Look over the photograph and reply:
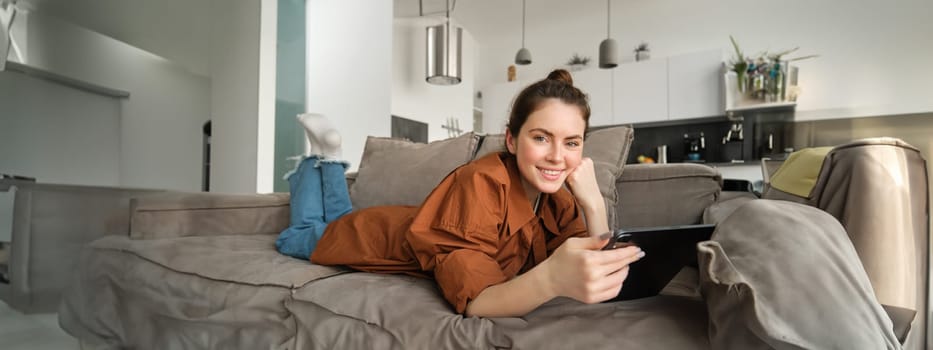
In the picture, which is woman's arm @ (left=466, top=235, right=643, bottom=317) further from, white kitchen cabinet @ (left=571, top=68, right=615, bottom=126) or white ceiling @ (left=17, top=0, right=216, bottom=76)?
white kitchen cabinet @ (left=571, top=68, right=615, bottom=126)

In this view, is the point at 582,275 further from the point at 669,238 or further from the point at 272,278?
the point at 272,278

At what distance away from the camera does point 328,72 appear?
280cm

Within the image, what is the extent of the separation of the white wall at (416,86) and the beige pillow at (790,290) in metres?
3.48

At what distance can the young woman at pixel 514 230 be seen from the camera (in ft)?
2.01

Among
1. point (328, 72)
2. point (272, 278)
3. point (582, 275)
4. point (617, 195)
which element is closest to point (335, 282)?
point (272, 278)

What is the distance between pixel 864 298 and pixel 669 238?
21 cm

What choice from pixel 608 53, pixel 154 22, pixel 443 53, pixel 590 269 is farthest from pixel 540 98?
pixel 608 53

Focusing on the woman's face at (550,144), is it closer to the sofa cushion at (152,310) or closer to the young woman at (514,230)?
the young woman at (514,230)

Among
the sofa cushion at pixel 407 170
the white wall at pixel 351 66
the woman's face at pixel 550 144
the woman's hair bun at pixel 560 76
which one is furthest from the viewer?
the white wall at pixel 351 66

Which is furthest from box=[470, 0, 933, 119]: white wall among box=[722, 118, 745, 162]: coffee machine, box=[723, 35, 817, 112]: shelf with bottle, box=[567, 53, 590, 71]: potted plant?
box=[722, 118, 745, 162]: coffee machine

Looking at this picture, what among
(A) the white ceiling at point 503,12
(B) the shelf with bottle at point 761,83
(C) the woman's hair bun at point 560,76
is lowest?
(C) the woman's hair bun at point 560,76

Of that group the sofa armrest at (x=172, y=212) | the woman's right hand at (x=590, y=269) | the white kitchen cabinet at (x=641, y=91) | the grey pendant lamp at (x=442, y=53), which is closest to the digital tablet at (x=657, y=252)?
the woman's right hand at (x=590, y=269)

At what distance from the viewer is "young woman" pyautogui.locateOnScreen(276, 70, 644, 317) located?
614 mm

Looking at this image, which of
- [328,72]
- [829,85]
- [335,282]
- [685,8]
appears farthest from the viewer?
[685,8]
